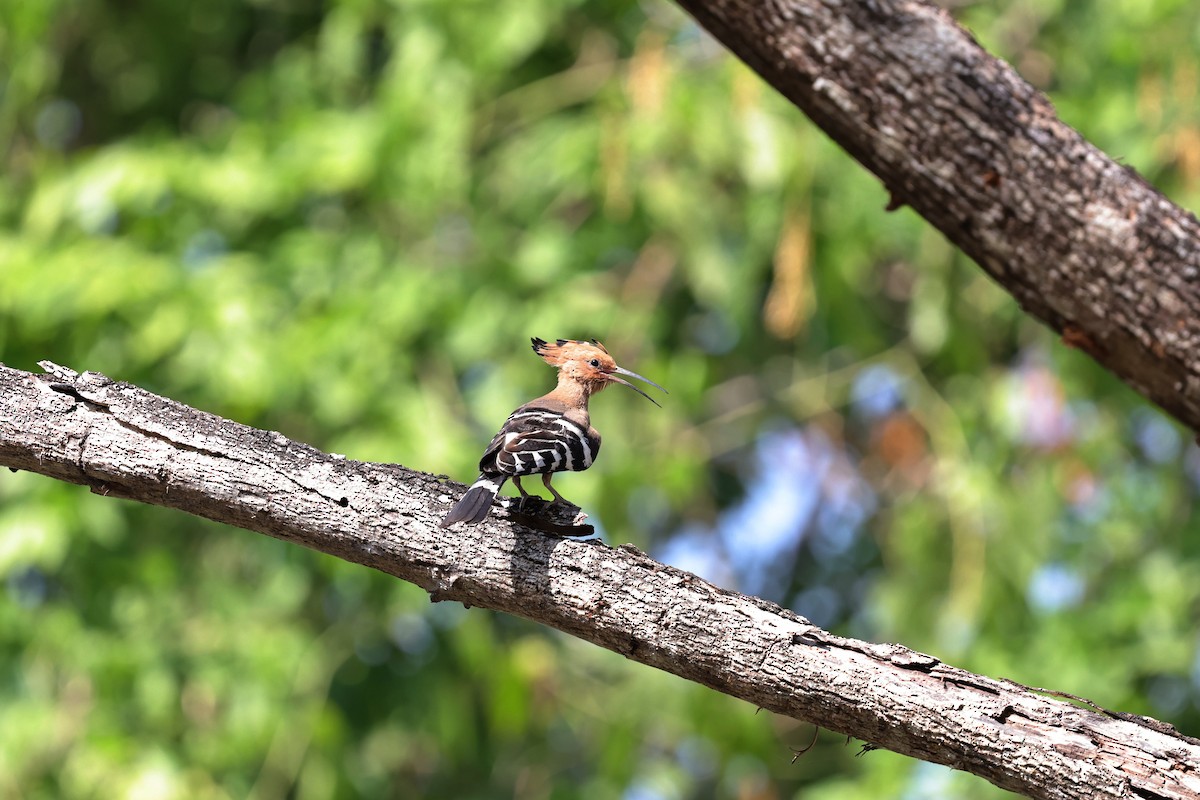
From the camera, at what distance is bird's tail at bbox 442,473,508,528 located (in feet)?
9.50

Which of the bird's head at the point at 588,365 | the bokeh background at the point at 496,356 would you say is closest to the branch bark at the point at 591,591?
the bird's head at the point at 588,365

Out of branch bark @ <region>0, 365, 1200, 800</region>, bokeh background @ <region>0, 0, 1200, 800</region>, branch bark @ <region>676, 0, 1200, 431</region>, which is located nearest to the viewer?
branch bark @ <region>0, 365, 1200, 800</region>

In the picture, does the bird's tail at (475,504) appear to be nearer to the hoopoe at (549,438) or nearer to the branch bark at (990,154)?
the hoopoe at (549,438)

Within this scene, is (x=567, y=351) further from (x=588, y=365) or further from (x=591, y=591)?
(x=591, y=591)

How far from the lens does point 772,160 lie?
642cm

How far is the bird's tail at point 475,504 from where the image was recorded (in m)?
2.89

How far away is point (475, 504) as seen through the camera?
2936 mm

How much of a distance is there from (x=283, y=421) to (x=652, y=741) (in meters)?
2.83

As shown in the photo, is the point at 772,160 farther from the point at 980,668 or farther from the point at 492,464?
the point at 492,464

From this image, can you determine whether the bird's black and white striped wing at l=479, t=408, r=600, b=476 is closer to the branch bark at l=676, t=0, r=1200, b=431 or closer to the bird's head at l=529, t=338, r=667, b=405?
the bird's head at l=529, t=338, r=667, b=405

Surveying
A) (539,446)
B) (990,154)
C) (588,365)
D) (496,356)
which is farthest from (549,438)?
(496,356)

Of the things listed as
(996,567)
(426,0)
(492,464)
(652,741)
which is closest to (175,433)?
(492,464)

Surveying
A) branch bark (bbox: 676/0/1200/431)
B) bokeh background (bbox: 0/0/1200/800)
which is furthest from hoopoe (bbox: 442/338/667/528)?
bokeh background (bbox: 0/0/1200/800)

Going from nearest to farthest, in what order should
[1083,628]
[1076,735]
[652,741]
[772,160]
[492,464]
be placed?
1. [1076,735]
2. [492,464]
3. [772,160]
4. [1083,628]
5. [652,741]
